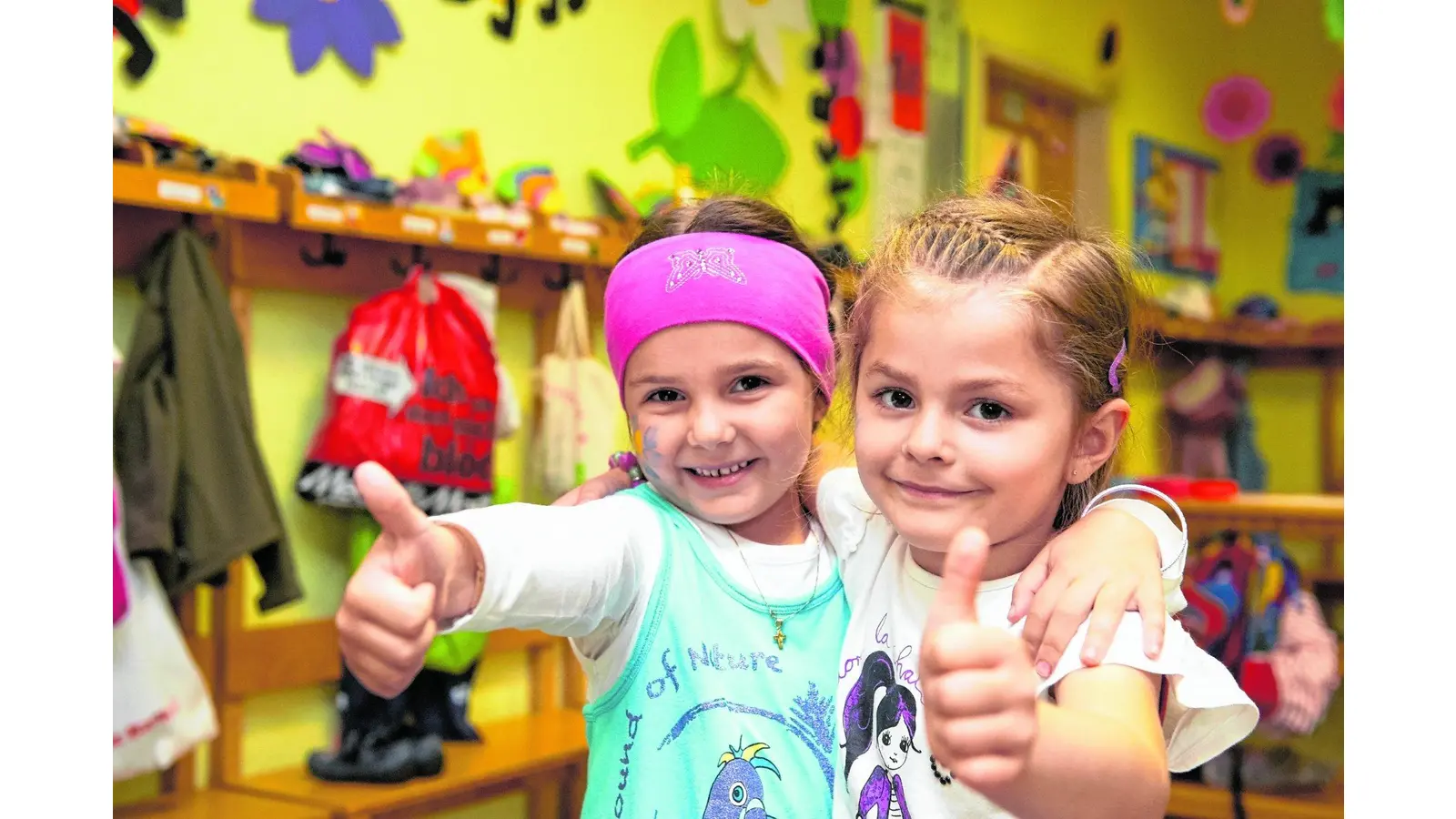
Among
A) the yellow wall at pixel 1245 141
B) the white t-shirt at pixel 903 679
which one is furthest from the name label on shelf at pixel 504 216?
the yellow wall at pixel 1245 141

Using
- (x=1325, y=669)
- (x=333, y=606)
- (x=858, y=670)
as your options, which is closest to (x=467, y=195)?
(x=333, y=606)

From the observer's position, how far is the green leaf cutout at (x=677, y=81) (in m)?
3.62

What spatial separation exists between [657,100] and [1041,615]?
289cm

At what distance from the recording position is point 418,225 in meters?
2.72

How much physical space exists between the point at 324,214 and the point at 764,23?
181 centimetres

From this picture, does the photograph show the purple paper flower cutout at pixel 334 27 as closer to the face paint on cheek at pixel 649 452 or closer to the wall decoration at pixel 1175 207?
the face paint on cheek at pixel 649 452

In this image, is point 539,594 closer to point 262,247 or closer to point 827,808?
point 827,808

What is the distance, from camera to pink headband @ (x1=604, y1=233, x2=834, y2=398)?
124 centimetres

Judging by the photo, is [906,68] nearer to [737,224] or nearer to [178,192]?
[178,192]

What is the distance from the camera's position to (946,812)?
1019mm

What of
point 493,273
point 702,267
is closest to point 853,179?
point 493,273

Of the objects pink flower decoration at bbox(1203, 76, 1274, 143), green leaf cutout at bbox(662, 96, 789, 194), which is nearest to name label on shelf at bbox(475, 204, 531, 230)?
green leaf cutout at bbox(662, 96, 789, 194)

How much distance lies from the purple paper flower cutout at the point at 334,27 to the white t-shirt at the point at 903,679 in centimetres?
191

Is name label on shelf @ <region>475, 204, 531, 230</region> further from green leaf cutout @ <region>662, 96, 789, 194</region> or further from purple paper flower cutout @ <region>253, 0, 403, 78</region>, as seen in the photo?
green leaf cutout @ <region>662, 96, 789, 194</region>
